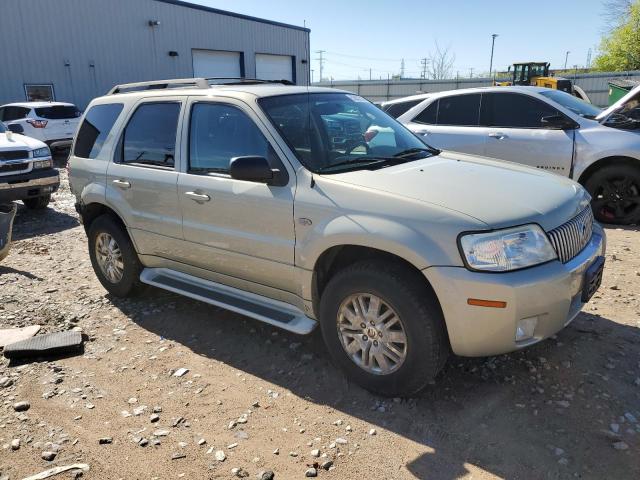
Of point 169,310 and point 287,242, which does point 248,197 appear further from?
point 169,310

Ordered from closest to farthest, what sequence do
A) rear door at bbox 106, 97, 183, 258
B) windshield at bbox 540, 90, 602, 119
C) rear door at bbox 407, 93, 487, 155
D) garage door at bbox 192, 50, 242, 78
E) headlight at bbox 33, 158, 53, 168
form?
rear door at bbox 106, 97, 183, 258, windshield at bbox 540, 90, 602, 119, rear door at bbox 407, 93, 487, 155, headlight at bbox 33, 158, 53, 168, garage door at bbox 192, 50, 242, 78

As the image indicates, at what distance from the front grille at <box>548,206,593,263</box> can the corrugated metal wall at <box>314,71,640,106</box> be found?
28.7 meters

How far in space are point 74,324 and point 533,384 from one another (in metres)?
3.73

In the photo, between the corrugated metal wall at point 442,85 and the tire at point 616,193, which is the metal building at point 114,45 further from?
the tire at point 616,193

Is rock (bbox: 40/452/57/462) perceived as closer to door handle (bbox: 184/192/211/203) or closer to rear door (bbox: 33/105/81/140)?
door handle (bbox: 184/192/211/203)

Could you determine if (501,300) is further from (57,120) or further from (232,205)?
(57,120)

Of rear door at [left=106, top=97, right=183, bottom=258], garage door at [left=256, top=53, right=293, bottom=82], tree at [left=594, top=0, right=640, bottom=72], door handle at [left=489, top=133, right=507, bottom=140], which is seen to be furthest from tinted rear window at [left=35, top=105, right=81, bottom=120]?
tree at [left=594, top=0, right=640, bottom=72]

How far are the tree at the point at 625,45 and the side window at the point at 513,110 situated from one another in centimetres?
4051

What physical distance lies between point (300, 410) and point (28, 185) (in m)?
7.36

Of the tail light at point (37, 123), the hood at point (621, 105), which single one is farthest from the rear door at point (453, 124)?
the tail light at point (37, 123)

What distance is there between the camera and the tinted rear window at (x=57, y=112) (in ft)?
48.7

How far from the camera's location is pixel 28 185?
8539 millimetres

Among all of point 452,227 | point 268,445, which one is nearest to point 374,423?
point 268,445

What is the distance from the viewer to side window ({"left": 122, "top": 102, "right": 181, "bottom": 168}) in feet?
13.8
